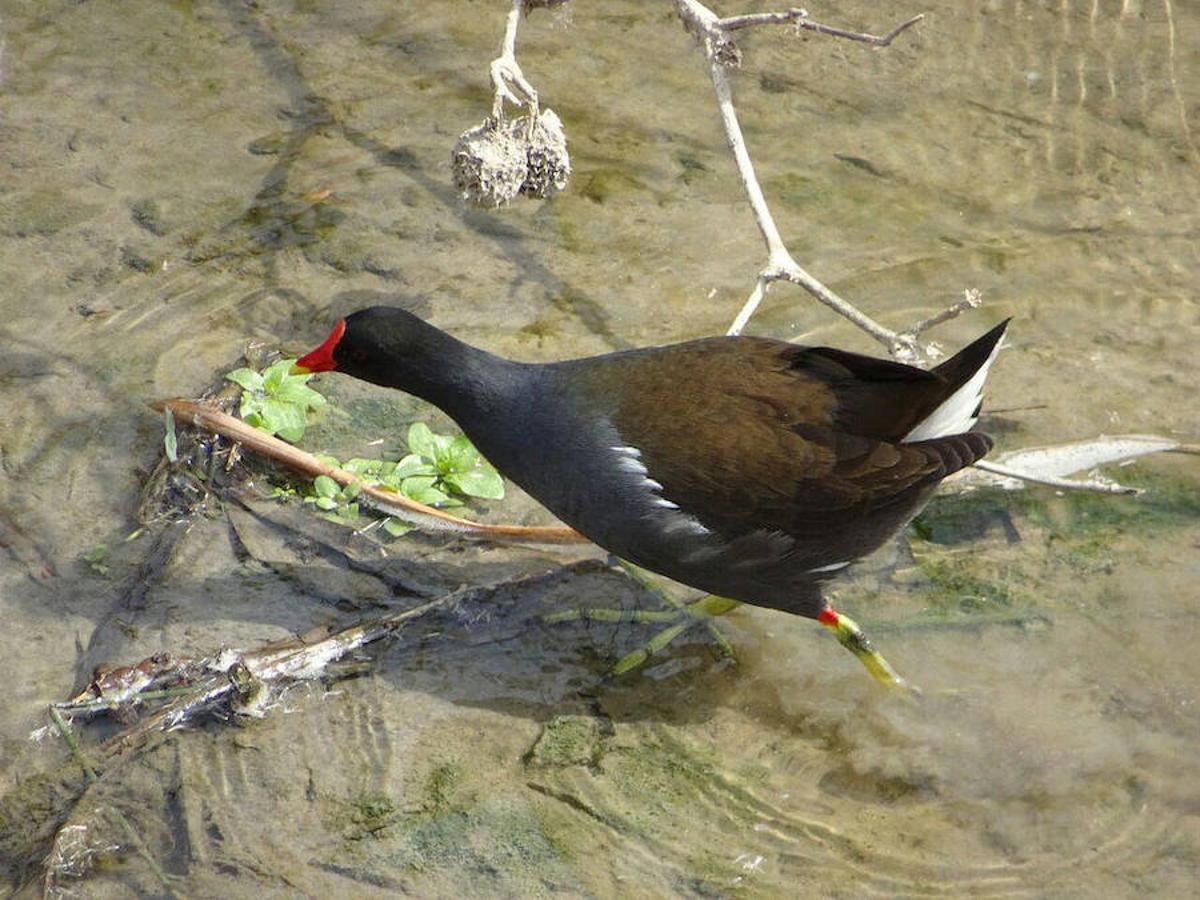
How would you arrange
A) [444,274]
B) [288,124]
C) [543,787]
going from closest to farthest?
[543,787]
[444,274]
[288,124]

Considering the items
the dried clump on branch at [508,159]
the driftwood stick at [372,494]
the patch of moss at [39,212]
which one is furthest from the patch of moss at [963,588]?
the patch of moss at [39,212]

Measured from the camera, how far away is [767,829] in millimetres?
3287

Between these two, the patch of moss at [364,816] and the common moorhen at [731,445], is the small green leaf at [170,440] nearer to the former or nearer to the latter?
the common moorhen at [731,445]

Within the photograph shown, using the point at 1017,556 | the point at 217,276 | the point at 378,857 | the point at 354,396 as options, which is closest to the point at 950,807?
the point at 1017,556

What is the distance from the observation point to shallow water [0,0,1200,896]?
128 inches

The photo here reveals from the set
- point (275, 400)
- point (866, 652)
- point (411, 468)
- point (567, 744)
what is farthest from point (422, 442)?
point (866, 652)

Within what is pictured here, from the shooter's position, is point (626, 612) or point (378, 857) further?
point (626, 612)

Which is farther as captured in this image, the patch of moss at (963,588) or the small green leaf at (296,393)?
the small green leaf at (296,393)

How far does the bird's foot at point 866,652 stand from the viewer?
364cm

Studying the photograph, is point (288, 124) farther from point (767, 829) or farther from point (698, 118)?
point (767, 829)

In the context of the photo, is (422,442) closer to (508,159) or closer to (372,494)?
(372,494)

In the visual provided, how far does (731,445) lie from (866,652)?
0.69 metres

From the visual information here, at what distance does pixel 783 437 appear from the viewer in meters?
3.45

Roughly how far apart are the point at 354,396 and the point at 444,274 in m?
0.62
